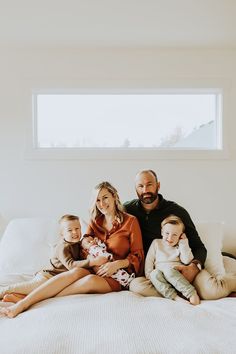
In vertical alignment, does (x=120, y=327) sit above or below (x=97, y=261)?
below

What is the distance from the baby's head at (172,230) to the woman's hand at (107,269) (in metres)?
0.35

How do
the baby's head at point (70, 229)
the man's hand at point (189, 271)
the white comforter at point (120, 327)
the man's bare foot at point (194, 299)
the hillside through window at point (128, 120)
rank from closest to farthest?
the white comforter at point (120, 327), the man's bare foot at point (194, 299), the man's hand at point (189, 271), the baby's head at point (70, 229), the hillside through window at point (128, 120)

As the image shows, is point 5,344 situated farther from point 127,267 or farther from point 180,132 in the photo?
point 180,132

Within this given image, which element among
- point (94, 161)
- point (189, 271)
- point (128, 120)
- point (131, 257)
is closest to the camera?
point (189, 271)

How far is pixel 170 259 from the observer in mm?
2488

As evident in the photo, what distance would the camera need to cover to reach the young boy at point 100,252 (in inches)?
97.3

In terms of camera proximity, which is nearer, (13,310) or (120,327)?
(120,327)

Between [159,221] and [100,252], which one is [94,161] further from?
[100,252]

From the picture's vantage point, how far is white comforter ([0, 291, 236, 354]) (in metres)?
1.55

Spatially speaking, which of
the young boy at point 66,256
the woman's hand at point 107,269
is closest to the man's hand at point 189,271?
the woman's hand at point 107,269

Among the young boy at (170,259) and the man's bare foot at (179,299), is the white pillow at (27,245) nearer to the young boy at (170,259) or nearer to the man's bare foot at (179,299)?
the young boy at (170,259)

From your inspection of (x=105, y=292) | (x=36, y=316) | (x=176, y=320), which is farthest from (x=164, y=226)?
(x=36, y=316)

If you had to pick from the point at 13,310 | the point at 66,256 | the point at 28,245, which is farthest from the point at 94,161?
the point at 13,310

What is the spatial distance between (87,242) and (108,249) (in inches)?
5.4
